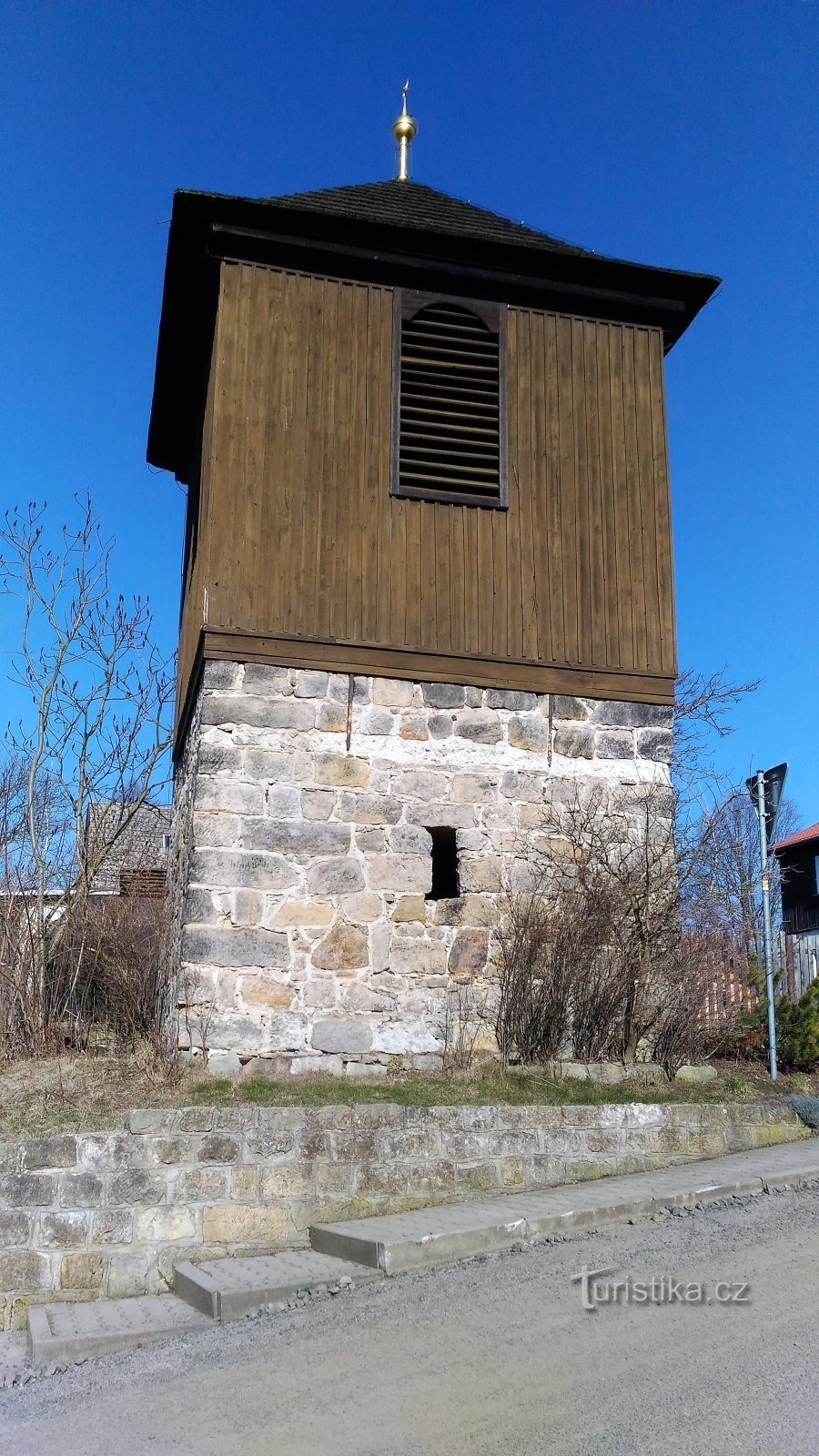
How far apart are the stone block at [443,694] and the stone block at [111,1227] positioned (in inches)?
180

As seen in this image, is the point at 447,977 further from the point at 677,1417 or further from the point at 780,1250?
the point at 677,1417

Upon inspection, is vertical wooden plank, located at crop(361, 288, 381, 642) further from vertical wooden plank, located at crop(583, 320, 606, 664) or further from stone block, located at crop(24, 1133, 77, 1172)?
stone block, located at crop(24, 1133, 77, 1172)

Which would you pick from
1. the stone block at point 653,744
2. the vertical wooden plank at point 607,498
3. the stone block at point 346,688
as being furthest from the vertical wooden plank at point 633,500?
the stone block at point 346,688

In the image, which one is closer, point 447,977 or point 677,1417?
point 677,1417

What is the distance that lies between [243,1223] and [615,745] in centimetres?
500

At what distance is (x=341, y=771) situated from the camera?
31.5 feet

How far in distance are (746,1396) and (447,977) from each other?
16.3ft

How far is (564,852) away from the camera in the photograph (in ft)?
32.8

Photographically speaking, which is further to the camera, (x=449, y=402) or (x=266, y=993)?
(x=449, y=402)

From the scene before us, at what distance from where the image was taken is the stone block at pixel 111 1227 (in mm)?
7004

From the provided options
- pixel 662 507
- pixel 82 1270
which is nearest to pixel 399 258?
pixel 662 507

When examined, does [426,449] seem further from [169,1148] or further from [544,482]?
[169,1148]

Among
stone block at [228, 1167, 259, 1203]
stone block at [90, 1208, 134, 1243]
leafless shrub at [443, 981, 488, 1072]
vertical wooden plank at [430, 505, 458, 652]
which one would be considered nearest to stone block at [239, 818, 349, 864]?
leafless shrub at [443, 981, 488, 1072]

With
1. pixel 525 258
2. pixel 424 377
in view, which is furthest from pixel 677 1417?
pixel 525 258
